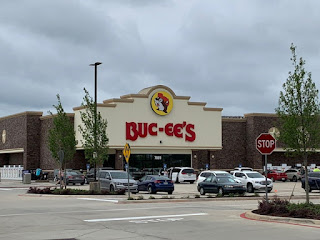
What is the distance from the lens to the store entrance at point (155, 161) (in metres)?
58.3

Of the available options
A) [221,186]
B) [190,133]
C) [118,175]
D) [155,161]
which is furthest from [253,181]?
[190,133]

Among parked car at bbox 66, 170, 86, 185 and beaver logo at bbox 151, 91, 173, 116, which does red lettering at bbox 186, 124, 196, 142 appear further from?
parked car at bbox 66, 170, 86, 185

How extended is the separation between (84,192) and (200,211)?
42.9 ft

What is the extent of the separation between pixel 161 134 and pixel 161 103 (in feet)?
10.7

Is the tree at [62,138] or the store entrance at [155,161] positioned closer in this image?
the tree at [62,138]

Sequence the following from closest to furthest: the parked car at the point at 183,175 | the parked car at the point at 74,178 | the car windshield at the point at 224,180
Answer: the car windshield at the point at 224,180 < the parked car at the point at 74,178 < the parked car at the point at 183,175

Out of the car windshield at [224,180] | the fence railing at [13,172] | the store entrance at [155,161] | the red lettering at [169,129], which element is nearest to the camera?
the car windshield at [224,180]

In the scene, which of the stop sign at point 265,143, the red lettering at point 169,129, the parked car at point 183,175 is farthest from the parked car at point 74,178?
the stop sign at point 265,143

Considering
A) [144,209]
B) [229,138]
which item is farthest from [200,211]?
[229,138]

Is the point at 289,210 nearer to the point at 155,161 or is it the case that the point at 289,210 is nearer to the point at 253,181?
the point at 253,181

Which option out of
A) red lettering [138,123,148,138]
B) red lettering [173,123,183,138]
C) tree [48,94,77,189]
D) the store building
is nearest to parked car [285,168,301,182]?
the store building

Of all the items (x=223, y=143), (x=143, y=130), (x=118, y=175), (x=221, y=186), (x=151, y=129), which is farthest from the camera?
(x=223, y=143)

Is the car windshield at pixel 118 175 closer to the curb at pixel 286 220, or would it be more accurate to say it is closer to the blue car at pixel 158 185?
the blue car at pixel 158 185

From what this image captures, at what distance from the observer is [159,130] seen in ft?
192
